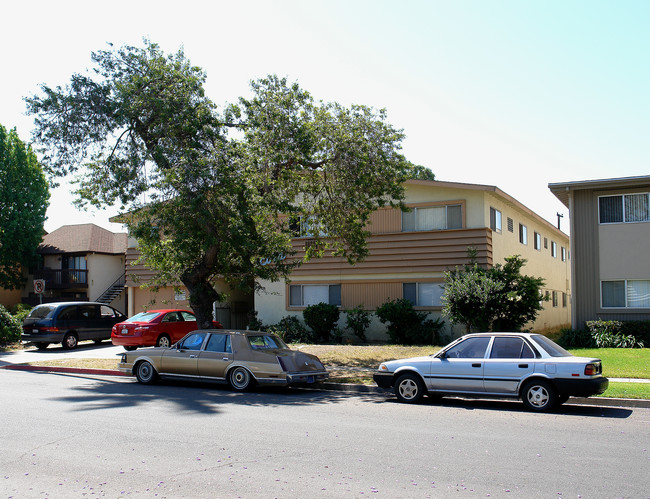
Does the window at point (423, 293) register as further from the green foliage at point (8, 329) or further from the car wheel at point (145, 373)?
the green foliage at point (8, 329)

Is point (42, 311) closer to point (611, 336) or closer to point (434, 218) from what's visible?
point (434, 218)

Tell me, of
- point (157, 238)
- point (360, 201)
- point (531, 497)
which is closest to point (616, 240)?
point (360, 201)

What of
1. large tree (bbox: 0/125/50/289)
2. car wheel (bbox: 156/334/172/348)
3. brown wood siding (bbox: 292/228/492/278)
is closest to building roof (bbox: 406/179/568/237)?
brown wood siding (bbox: 292/228/492/278)

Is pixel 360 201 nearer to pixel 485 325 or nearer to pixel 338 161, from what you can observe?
pixel 338 161

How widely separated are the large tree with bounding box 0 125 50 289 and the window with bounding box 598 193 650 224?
103 feet

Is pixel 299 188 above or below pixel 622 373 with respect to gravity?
above

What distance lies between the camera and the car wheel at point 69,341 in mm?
22542

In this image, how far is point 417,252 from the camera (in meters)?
23.2

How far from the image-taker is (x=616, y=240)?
2111 cm

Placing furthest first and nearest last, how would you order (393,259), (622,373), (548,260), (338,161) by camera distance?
(548,260)
(393,259)
(338,161)
(622,373)

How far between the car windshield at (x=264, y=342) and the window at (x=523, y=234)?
16.9m

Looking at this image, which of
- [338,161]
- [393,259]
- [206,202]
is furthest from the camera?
[393,259]

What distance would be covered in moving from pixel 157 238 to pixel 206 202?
6.07ft

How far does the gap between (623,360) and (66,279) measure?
32.3m
